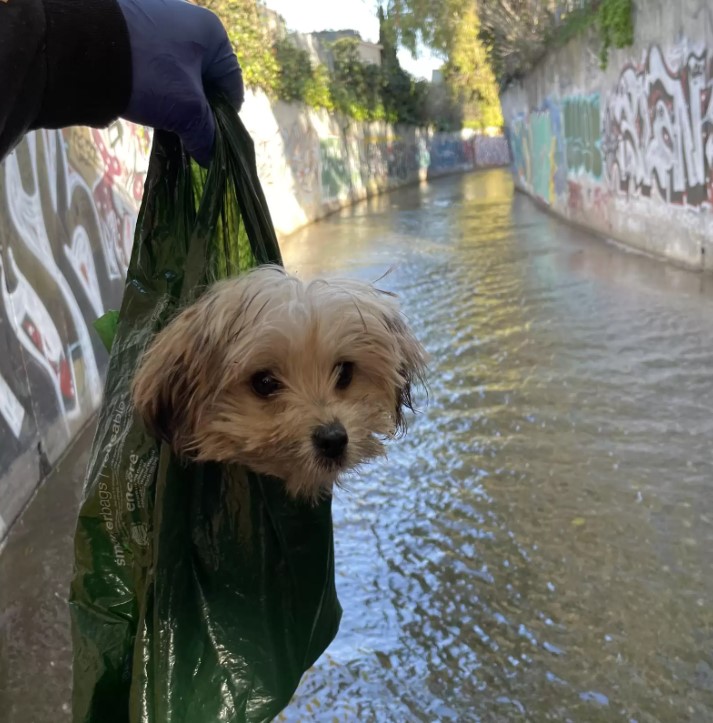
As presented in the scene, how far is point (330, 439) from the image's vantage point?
65.0 inches

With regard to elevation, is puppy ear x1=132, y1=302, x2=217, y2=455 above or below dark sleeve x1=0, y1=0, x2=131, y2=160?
below

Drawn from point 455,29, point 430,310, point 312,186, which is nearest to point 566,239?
point 430,310

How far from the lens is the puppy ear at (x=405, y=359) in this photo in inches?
73.4

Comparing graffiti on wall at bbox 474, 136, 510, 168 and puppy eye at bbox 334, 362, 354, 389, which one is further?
graffiti on wall at bbox 474, 136, 510, 168

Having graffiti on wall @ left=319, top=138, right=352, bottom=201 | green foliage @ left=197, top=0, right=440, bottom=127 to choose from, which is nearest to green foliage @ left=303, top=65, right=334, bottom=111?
green foliage @ left=197, top=0, right=440, bottom=127

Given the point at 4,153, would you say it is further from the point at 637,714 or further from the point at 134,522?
the point at 637,714

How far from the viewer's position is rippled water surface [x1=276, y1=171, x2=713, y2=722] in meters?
2.44

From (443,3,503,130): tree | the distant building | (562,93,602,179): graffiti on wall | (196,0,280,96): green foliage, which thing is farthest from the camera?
(443,3,503,130): tree

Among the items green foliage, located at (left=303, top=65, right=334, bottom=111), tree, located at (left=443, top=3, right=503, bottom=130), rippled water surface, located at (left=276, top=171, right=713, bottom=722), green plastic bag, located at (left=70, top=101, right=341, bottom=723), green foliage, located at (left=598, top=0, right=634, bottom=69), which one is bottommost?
rippled water surface, located at (left=276, top=171, right=713, bottom=722)

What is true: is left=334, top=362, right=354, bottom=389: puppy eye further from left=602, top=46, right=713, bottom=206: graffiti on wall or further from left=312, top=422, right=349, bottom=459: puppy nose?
left=602, top=46, right=713, bottom=206: graffiti on wall

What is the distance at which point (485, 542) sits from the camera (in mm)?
3227

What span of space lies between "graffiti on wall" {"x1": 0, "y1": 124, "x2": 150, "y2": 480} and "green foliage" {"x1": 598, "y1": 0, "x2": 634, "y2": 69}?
19.6 feet

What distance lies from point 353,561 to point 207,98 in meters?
2.02

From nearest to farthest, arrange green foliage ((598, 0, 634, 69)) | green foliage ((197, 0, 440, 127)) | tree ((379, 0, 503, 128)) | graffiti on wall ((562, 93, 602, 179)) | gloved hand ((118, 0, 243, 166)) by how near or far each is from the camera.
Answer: gloved hand ((118, 0, 243, 166)) → green foliage ((598, 0, 634, 69)) → graffiti on wall ((562, 93, 602, 179)) → green foliage ((197, 0, 440, 127)) → tree ((379, 0, 503, 128))
